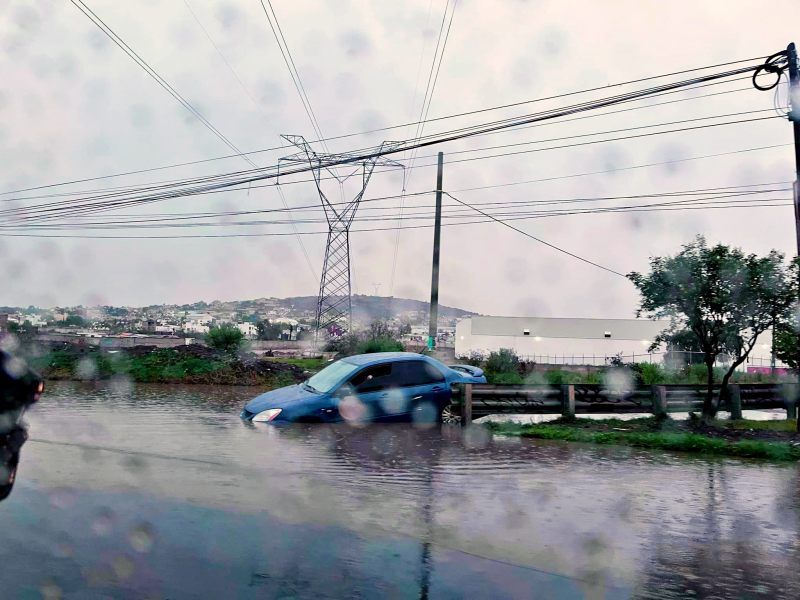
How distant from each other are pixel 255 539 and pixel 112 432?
7.17m

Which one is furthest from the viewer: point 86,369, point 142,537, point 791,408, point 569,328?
point 569,328

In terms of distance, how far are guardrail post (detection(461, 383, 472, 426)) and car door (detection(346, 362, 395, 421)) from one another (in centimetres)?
148

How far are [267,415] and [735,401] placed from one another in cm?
1054

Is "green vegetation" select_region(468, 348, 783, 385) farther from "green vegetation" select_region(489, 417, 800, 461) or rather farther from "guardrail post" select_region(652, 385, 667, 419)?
"green vegetation" select_region(489, 417, 800, 461)

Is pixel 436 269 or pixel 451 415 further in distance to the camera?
Result: pixel 436 269

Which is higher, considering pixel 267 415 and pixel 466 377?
pixel 466 377

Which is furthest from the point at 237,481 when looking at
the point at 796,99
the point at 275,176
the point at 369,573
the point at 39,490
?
the point at 275,176

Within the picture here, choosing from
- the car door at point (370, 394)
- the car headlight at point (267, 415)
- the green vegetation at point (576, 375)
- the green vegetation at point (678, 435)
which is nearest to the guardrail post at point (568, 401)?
the green vegetation at point (678, 435)

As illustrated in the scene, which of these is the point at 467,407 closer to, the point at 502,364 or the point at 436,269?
the point at 436,269

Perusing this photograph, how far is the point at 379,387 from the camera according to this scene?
13258 mm

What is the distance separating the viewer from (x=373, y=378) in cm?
1332

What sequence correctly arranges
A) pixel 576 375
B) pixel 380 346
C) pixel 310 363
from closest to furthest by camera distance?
pixel 380 346, pixel 310 363, pixel 576 375

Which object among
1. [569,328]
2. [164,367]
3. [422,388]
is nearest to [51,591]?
[422,388]

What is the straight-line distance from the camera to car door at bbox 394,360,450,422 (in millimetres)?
13508
